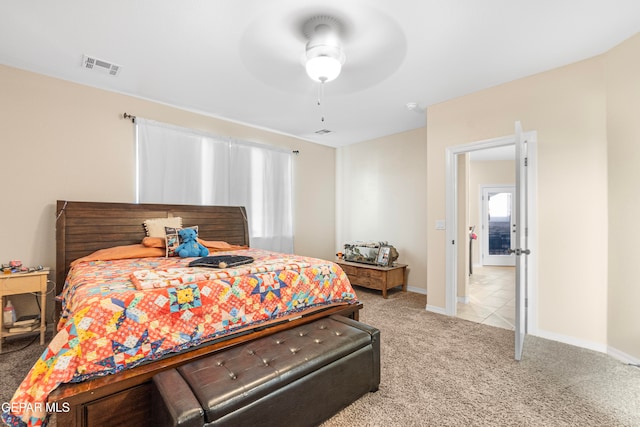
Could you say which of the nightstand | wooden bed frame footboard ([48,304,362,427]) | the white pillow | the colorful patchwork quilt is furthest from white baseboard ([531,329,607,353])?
the nightstand

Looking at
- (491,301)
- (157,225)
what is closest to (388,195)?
(491,301)

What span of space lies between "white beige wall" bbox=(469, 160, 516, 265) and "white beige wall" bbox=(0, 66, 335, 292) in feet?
22.8

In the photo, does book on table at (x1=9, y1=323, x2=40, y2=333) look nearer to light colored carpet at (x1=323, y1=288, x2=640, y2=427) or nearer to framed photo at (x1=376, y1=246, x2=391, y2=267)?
light colored carpet at (x1=323, y1=288, x2=640, y2=427)

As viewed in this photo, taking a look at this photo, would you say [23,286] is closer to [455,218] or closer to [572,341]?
[455,218]

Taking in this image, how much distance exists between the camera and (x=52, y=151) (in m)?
3.09

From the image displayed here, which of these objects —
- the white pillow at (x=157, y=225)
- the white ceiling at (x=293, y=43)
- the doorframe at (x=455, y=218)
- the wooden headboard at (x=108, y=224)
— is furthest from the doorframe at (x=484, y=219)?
the white pillow at (x=157, y=225)

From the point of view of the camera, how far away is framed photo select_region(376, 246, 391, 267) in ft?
15.2

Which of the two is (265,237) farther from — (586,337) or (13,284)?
(586,337)

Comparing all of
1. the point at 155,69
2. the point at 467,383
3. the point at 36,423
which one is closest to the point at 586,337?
the point at 467,383

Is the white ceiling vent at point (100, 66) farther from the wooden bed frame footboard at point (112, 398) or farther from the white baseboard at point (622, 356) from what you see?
the white baseboard at point (622, 356)

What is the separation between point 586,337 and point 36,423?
4.05 metres

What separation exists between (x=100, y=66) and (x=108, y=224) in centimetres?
161

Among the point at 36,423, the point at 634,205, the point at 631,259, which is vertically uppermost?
the point at 634,205

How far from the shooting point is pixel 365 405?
6.23ft
